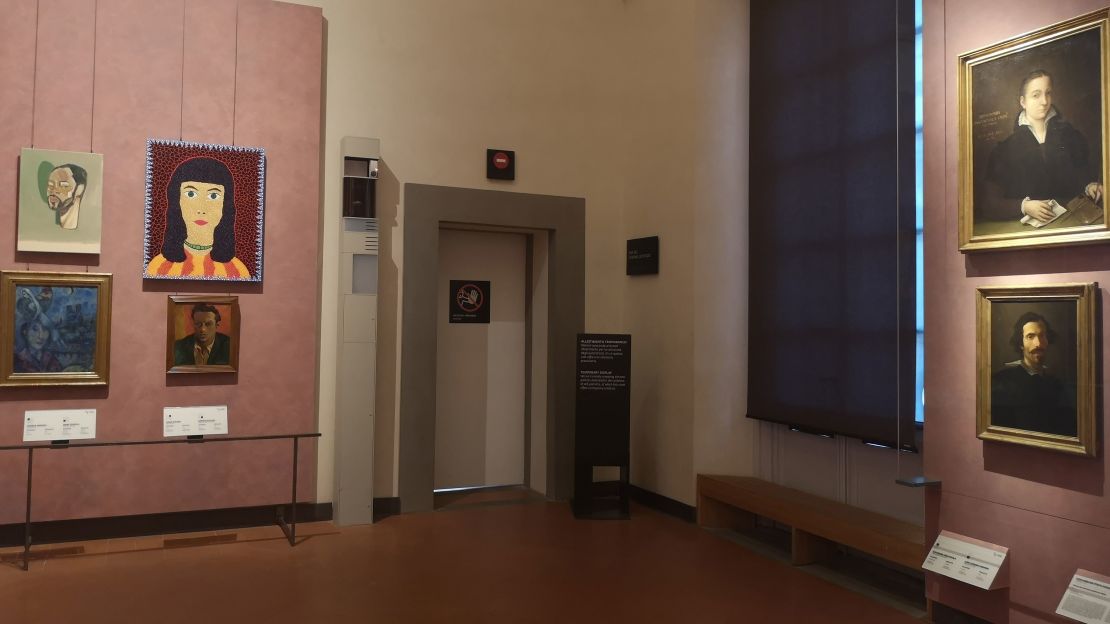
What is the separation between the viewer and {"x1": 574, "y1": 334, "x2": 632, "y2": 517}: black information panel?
6.57 meters

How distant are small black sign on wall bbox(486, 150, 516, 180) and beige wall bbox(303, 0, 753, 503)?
0.07m

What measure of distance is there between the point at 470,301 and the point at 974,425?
14.7ft

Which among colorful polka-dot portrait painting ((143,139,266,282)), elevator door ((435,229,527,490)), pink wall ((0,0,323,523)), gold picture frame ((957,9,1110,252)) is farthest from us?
elevator door ((435,229,527,490))

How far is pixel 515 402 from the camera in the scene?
7.54 metres

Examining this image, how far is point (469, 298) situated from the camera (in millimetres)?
7340

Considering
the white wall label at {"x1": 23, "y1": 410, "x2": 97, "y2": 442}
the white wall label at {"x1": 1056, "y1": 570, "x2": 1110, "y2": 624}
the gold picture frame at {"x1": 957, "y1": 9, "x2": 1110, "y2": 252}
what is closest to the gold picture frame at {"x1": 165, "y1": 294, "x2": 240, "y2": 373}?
the white wall label at {"x1": 23, "y1": 410, "x2": 97, "y2": 442}

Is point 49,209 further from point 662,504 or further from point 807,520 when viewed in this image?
point 807,520

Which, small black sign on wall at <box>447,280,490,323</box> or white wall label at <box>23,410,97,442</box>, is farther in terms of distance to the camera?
small black sign on wall at <box>447,280,490,323</box>

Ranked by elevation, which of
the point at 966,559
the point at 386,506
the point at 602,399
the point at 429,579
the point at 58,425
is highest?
the point at 602,399

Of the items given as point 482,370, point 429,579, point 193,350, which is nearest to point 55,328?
point 193,350

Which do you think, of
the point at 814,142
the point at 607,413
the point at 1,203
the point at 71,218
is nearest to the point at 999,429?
the point at 814,142

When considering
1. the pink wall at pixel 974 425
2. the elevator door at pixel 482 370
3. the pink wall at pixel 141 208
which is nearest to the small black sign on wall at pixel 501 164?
the elevator door at pixel 482 370

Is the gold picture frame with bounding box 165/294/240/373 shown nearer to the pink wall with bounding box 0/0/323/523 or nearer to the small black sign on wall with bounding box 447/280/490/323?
the pink wall with bounding box 0/0/323/523

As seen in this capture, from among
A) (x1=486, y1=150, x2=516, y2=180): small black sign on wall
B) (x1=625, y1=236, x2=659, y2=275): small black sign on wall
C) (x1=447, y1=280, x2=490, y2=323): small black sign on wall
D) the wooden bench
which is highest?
(x1=486, y1=150, x2=516, y2=180): small black sign on wall
